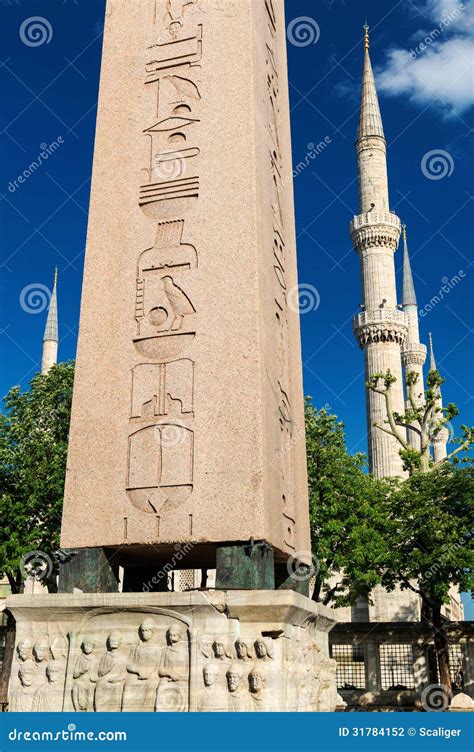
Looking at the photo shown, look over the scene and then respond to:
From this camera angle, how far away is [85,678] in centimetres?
526

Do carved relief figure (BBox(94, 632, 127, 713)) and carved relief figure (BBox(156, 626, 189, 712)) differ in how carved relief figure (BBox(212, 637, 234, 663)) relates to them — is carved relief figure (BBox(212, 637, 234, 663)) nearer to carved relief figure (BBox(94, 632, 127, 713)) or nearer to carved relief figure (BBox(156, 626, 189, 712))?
carved relief figure (BBox(156, 626, 189, 712))

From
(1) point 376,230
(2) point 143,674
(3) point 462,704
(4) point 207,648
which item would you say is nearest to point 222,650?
(4) point 207,648

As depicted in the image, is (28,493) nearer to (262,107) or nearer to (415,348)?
(262,107)

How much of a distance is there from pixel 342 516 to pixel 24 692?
14.1 meters

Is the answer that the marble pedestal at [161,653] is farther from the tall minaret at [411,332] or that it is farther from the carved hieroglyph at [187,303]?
the tall minaret at [411,332]

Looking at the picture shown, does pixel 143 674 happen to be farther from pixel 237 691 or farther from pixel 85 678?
pixel 237 691

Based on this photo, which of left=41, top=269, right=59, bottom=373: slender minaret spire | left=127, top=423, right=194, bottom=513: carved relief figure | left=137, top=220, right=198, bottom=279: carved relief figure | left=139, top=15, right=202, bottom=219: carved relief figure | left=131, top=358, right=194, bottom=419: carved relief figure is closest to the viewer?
left=127, top=423, right=194, bottom=513: carved relief figure

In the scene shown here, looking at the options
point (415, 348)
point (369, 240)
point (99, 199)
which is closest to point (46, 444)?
point (99, 199)

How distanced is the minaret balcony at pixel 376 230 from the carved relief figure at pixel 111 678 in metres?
32.2

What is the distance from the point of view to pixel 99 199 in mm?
7023

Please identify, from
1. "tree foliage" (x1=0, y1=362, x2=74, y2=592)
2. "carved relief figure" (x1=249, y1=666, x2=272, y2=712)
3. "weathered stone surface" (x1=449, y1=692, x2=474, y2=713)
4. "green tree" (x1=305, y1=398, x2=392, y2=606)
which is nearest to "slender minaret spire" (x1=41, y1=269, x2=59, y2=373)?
"tree foliage" (x1=0, y1=362, x2=74, y2=592)

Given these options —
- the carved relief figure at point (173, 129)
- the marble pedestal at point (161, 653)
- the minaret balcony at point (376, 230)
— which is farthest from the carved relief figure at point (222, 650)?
the minaret balcony at point (376, 230)

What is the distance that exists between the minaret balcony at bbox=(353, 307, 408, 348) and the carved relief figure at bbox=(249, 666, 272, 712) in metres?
30.1

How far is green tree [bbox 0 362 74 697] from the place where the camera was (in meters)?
17.3
